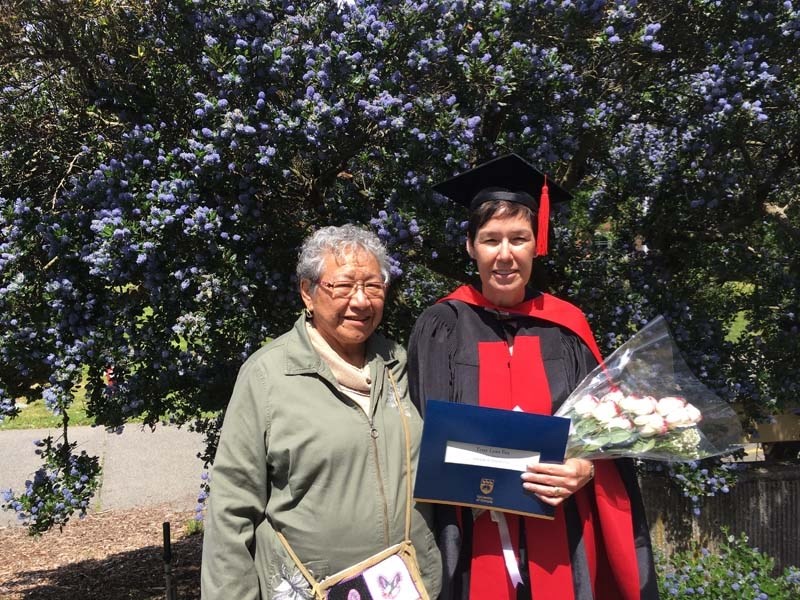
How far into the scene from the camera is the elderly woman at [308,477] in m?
2.13

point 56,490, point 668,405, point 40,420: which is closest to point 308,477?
point 668,405

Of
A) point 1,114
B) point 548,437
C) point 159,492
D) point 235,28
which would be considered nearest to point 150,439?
point 159,492

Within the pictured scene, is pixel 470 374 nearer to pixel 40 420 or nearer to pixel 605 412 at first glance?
pixel 605 412

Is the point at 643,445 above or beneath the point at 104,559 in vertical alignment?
above

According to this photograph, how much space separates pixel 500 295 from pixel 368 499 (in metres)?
0.76

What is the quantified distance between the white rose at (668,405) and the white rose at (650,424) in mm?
21

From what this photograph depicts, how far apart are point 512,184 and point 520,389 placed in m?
0.68

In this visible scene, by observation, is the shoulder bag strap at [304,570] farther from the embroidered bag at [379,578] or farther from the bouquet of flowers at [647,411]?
the bouquet of flowers at [647,411]

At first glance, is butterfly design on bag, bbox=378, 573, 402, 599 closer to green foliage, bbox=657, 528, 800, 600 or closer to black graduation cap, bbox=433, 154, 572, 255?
black graduation cap, bbox=433, 154, 572, 255

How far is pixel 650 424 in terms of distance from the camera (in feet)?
7.23

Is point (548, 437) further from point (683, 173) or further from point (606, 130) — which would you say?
point (683, 173)

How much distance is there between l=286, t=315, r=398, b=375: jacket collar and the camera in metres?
2.21

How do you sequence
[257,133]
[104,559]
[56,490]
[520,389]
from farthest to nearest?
[104,559]
[56,490]
[257,133]
[520,389]

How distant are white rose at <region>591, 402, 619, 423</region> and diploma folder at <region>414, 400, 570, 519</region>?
13cm
